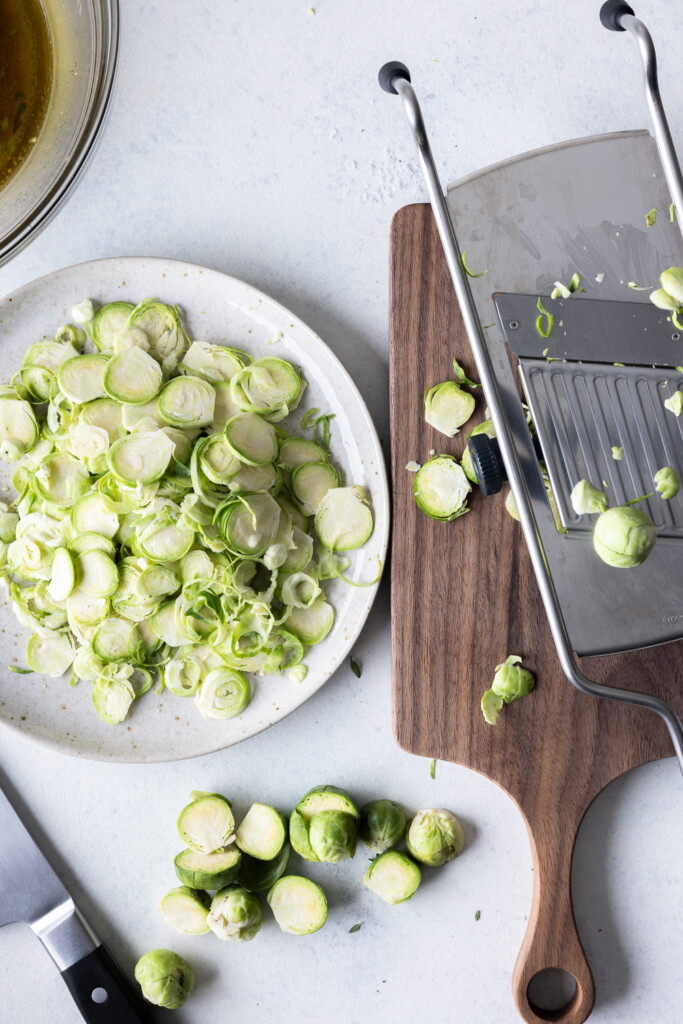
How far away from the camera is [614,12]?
128cm

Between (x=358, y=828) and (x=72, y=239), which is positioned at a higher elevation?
(x=72, y=239)

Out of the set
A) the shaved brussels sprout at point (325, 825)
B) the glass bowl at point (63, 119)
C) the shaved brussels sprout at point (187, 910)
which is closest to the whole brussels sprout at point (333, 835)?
the shaved brussels sprout at point (325, 825)

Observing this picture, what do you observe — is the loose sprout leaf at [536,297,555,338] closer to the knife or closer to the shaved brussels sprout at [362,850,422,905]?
the shaved brussels sprout at [362,850,422,905]

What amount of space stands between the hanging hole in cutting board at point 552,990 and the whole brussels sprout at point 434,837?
291 millimetres

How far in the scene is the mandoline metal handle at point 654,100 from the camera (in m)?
1.16

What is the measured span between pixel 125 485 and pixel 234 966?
0.94 metres

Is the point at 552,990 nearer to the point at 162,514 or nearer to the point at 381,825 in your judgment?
the point at 381,825

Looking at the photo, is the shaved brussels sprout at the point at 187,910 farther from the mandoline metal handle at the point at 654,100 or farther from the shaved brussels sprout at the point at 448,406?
the mandoline metal handle at the point at 654,100

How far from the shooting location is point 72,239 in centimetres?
156

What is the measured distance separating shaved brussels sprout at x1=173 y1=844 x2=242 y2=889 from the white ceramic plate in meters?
0.19

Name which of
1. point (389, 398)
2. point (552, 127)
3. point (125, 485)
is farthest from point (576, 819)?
point (552, 127)

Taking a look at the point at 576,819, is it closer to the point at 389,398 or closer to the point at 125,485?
the point at 389,398

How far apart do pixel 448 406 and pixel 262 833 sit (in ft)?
2.77

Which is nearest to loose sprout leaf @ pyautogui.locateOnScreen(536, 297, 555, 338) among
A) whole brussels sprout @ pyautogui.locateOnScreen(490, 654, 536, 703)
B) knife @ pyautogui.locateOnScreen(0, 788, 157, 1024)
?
whole brussels sprout @ pyautogui.locateOnScreen(490, 654, 536, 703)
